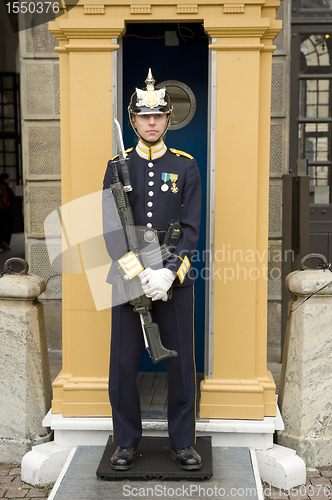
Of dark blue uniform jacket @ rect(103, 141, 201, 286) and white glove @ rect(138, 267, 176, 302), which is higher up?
dark blue uniform jacket @ rect(103, 141, 201, 286)

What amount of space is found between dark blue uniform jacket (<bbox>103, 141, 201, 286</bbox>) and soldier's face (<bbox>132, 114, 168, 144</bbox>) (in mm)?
55

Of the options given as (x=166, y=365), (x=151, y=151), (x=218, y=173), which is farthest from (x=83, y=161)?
(x=166, y=365)

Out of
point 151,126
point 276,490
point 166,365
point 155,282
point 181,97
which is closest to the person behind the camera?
point 155,282

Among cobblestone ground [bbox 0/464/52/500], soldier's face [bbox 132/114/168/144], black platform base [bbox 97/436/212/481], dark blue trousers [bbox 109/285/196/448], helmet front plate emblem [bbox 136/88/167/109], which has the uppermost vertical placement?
helmet front plate emblem [bbox 136/88/167/109]

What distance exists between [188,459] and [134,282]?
3.22 feet

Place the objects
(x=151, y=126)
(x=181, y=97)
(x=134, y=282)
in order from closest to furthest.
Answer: (x=134, y=282), (x=151, y=126), (x=181, y=97)

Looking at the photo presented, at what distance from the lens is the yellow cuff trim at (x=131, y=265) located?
2783 mm

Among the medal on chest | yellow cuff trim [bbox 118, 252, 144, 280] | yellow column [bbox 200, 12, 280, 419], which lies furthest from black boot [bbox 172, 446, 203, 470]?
the medal on chest

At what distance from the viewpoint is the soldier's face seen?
116 inches

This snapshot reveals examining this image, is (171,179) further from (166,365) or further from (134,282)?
(166,365)

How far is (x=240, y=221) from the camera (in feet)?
10.9

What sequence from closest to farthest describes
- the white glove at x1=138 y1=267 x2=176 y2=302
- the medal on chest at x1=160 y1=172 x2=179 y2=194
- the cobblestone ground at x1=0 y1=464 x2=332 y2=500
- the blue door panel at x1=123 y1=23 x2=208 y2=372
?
the white glove at x1=138 y1=267 x2=176 y2=302 → the medal on chest at x1=160 y1=172 x2=179 y2=194 → the cobblestone ground at x1=0 y1=464 x2=332 y2=500 → the blue door panel at x1=123 y1=23 x2=208 y2=372

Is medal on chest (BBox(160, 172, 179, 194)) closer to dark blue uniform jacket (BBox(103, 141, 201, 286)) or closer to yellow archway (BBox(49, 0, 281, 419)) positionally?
dark blue uniform jacket (BBox(103, 141, 201, 286))

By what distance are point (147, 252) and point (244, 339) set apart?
90cm
